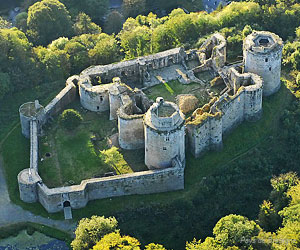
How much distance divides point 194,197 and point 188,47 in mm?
29335

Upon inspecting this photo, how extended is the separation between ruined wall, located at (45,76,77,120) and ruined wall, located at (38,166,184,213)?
13537 mm

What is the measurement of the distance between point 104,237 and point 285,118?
31804 mm

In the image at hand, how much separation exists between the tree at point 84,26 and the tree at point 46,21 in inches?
154

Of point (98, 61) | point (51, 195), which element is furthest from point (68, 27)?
point (51, 195)

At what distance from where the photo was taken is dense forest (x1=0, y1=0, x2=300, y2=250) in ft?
265

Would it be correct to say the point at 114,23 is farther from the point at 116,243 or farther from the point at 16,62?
the point at 116,243

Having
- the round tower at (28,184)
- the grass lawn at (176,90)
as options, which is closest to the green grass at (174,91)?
the grass lawn at (176,90)

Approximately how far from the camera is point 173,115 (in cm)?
8294

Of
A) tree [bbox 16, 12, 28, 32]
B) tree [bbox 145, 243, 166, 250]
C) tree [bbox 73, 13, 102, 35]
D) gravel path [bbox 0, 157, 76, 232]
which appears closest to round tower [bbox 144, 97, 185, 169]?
tree [bbox 145, 243, 166, 250]

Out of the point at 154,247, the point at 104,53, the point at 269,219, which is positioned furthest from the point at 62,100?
the point at 269,219

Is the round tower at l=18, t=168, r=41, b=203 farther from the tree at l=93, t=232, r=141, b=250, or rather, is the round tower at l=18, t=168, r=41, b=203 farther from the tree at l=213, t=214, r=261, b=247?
the tree at l=213, t=214, r=261, b=247

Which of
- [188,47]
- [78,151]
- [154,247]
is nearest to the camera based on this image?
[154,247]

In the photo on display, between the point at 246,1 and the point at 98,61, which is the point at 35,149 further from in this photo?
the point at 246,1

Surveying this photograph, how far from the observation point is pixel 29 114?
9275 centimetres
